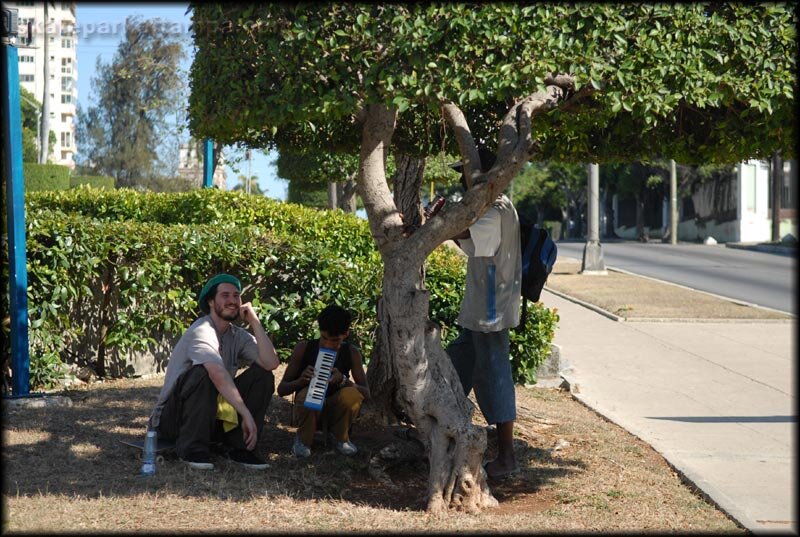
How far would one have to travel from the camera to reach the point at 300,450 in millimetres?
6070

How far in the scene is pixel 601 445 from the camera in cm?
685

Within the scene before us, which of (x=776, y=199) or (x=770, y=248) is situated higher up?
(x=776, y=199)

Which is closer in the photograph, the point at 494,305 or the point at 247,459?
the point at 494,305

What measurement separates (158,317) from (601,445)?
3728 millimetres

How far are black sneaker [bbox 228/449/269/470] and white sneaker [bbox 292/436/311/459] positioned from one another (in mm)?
246

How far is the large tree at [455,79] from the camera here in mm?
4730

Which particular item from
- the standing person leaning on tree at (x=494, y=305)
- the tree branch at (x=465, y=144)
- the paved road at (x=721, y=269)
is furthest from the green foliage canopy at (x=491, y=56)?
the paved road at (x=721, y=269)

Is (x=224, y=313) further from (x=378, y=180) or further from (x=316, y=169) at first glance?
(x=316, y=169)

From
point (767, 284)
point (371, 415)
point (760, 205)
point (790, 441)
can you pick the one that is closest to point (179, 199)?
point (371, 415)

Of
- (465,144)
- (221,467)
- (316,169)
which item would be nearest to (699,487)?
(465,144)

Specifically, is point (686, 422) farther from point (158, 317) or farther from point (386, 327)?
point (158, 317)

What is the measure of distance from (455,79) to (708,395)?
214 inches

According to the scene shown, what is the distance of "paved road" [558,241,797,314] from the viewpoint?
20.5 meters

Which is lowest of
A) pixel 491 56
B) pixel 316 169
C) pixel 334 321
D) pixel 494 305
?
pixel 334 321
